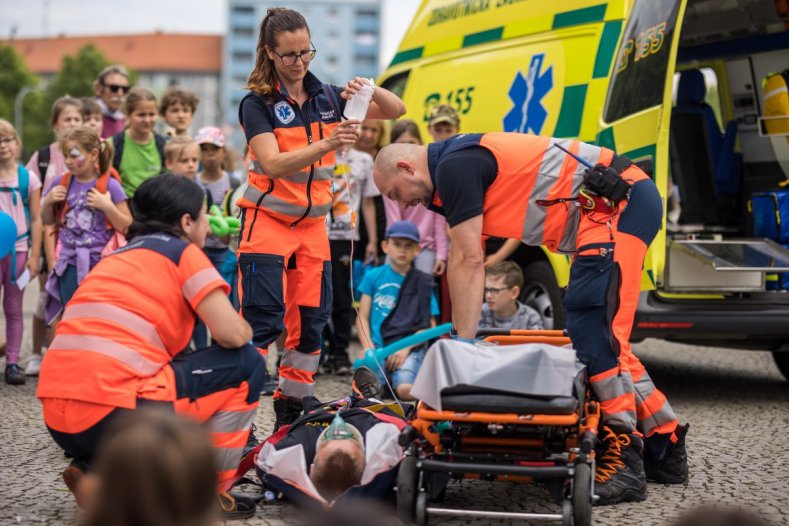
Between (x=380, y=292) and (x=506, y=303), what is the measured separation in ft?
2.99

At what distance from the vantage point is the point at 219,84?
13825cm

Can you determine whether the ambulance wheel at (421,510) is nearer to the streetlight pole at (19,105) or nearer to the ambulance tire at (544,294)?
the ambulance tire at (544,294)

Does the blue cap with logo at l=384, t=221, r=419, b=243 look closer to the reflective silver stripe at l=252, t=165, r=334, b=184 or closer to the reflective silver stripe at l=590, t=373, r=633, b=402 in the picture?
the reflective silver stripe at l=252, t=165, r=334, b=184

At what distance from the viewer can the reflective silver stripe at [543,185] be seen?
495 centimetres

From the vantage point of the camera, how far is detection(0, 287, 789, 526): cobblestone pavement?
4.51 metres

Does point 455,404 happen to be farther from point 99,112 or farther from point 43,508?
point 99,112

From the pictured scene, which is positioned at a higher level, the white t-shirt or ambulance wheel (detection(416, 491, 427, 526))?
the white t-shirt

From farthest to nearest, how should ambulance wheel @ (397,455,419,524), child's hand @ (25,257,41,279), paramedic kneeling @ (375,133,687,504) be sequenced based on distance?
1. child's hand @ (25,257,41,279)
2. paramedic kneeling @ (375,133,687,504)
3. ambulance wheel @ (397,455,419,524)

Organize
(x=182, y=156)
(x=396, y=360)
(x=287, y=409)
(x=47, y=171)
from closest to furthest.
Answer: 1. (x=287, y=409)
2. (x=396, y=360)
3. (x=182, y=156)
4. (x=47, y=171)

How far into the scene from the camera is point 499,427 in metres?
4.18

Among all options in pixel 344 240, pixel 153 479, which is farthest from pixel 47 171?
pixel 153 479

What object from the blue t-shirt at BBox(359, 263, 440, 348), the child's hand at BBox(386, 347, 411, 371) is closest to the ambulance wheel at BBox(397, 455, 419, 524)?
the child's hand at BBox(386, 347, 411, 371)

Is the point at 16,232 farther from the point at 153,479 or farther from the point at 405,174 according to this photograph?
the point at 153,479

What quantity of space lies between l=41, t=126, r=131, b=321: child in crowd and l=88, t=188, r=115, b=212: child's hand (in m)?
0.01
